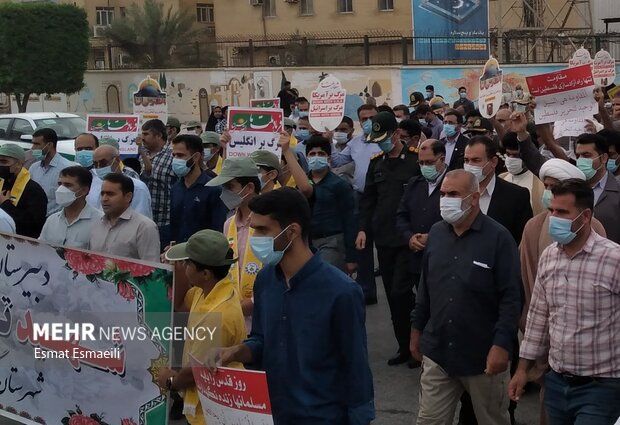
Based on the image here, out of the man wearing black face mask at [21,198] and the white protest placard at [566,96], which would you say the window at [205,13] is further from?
the white protest placard at [566,96]

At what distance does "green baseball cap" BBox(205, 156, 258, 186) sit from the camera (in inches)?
263

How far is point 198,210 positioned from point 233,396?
13.4 ft

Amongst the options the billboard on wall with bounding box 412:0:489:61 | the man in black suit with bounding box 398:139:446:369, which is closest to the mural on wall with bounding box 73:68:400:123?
the billboard on wall with bounding box 412:0:489:61

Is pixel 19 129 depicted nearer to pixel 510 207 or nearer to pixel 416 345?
pixel 510 207

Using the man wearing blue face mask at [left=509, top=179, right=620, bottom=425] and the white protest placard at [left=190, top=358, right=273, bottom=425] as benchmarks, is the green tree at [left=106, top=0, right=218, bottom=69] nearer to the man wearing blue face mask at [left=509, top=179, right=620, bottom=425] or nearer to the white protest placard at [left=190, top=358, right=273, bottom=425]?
the man wearing blue face mask at [left=509, top=179, right=620, bottom=425]

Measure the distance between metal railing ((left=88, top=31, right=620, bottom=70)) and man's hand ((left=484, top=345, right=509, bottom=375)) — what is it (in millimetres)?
27780

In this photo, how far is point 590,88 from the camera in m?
8.25

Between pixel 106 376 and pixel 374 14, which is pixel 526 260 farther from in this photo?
pixel 374 14

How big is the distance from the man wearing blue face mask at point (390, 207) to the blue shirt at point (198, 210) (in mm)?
1519

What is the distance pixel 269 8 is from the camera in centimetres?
5053

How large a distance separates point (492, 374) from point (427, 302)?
597 millimetres

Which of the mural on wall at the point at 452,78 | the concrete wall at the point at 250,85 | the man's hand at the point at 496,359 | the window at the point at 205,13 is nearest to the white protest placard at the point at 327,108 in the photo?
the man's hand at the point at 496,359

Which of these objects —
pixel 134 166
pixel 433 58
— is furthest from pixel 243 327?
pixel 433 58

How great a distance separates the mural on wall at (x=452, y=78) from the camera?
32219mm
